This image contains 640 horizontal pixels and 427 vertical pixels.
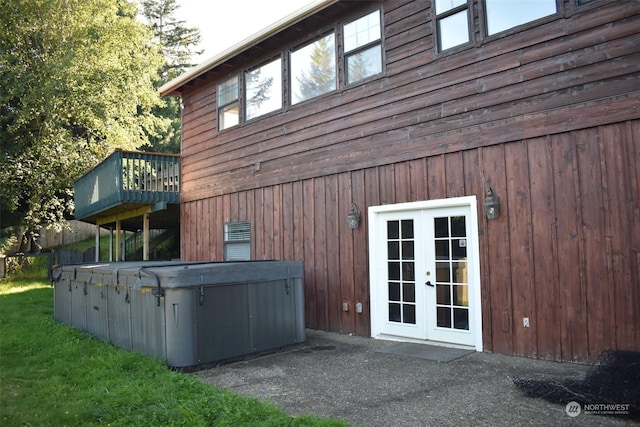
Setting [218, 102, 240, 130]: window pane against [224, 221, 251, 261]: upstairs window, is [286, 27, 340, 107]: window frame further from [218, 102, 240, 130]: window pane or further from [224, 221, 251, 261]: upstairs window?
[224, 221, 251, 261]: upstairs window

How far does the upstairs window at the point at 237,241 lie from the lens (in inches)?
381

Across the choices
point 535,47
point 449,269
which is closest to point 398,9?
point 535,47

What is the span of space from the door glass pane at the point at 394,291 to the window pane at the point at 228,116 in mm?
5042

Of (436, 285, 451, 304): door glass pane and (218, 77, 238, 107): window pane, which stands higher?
(218, 77, 238, 107): window pane

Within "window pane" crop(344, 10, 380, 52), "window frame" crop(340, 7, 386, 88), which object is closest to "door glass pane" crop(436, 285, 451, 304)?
"window frame" crop(340, 7, 386, 88)

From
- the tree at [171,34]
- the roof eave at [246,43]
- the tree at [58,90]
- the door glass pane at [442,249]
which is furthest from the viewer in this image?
the tree at [171,34]

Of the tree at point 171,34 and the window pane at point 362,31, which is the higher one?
the tree at point 171,34

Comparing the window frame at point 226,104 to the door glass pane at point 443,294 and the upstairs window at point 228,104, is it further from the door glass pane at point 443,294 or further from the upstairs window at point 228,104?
the door glass pane at point 443,294

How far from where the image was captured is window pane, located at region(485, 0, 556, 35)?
5.49 m

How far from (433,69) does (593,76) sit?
2.00m

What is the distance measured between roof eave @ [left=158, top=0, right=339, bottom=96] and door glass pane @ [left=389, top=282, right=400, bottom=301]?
431 centimetres

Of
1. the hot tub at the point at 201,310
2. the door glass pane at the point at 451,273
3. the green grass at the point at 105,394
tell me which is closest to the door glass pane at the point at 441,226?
the door glass pane at the point at 451,273

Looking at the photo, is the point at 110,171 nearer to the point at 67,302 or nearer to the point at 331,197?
the point at 67,302

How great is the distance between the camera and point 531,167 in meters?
5.51
